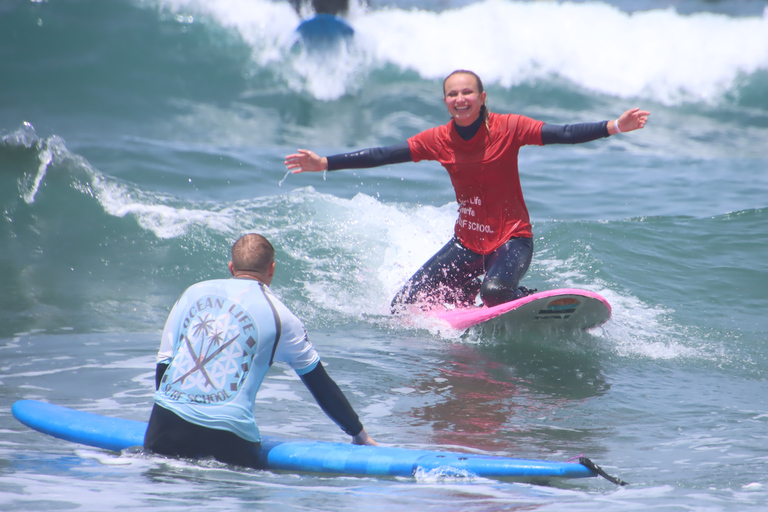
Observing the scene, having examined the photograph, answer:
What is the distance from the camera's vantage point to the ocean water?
351 centimetres

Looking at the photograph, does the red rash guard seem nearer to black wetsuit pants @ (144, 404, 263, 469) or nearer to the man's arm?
the man's arm

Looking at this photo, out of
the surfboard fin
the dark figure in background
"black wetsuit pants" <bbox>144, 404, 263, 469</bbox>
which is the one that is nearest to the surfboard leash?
the surfboard fin

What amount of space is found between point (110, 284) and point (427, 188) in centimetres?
499

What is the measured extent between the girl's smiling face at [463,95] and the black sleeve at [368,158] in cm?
51

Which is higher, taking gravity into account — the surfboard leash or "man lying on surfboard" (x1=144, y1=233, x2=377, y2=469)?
"man lying on surfboard" (x1=144, y1=233, x2=377, y2=469)

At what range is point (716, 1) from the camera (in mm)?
21719

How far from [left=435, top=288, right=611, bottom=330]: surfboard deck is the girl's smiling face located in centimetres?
135

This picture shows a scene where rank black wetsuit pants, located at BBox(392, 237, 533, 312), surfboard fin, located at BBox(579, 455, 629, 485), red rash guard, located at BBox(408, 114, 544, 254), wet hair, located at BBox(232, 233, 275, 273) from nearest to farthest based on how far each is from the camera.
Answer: surfboard fin, located at BBox(579, 455, 629, 485) < wet hair, located at BBox(232, 233, 275, 273) < red rash guard, located at BBox(408, 114, 544, 254) < black wetsuit pants, located at BBox(392, 237, 533, 312)

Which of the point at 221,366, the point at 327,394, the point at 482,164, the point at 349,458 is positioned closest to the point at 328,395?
the point at 327,394

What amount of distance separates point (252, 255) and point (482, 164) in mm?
2473

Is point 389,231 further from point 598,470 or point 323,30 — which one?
point 323,30

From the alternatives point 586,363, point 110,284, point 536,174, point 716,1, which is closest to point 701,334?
point 586,363

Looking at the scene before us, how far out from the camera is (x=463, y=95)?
5055 mm

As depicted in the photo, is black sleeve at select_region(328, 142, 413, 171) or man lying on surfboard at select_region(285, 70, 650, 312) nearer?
man lying on surfboard at select_region(285, 70, 650, 312)
